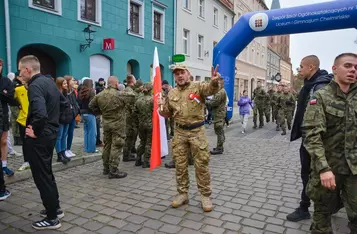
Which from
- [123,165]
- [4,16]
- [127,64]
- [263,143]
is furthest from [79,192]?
[127,64]

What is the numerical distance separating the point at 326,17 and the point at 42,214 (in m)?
8.65

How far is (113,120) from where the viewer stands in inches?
211

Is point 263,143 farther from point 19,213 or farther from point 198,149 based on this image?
point 19,213

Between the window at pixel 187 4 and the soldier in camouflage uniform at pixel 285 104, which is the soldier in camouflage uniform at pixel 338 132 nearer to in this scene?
the soldier in camouflage uniform at pixel 285 104

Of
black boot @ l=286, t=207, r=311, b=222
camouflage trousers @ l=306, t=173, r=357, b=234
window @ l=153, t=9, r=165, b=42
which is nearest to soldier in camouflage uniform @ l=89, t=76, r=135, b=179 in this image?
black boot @ l=286, t=207, r=311, b=222

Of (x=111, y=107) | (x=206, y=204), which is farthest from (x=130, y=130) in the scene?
(x=206, y=204)

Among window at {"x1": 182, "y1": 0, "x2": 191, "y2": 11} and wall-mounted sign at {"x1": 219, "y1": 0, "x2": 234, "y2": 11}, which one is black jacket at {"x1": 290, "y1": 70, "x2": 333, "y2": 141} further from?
wall-mounted sign at {"x1": 219, "y1": 0, "x2": 234, "y2": 11}

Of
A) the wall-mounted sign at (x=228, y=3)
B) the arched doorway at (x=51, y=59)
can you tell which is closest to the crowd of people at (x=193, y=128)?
the arched doorway at (x=51, y=59)

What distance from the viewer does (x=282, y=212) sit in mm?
3783

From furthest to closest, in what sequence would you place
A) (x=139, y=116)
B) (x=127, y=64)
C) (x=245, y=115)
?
(x=127, y=64)
(x=245, y=115)
(x=139, y=116)

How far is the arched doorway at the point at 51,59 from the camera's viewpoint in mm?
11602

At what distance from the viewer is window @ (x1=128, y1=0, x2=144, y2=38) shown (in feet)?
51.3

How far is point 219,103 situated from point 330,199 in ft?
15.6

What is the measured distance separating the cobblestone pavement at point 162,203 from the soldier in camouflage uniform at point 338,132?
0.87m
